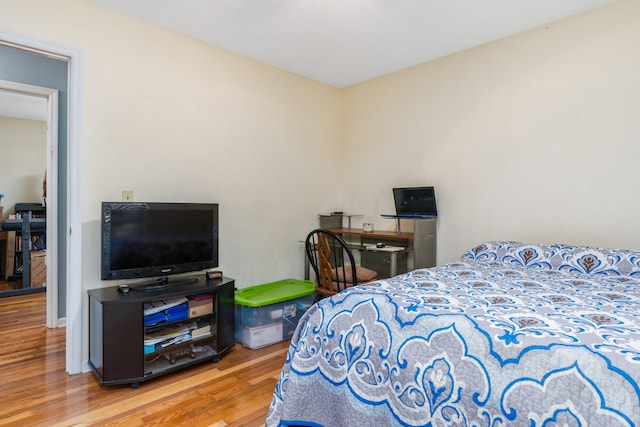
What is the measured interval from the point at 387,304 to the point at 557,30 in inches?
98.7

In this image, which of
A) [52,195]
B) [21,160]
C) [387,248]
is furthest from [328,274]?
[21,160]

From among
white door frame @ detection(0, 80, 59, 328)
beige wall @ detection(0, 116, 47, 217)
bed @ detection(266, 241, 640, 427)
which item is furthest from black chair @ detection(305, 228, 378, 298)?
beige wall @ detection(0, 116, 47, 217)

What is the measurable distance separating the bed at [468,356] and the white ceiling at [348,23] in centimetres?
179

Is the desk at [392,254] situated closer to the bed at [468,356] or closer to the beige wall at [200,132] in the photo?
the beige wall at [200,132]

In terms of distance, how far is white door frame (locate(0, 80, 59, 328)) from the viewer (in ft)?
10.4

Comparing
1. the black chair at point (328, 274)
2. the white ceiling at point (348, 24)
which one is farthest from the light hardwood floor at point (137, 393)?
the white ceiling at point (348, 24)

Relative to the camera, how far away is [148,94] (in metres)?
2.61

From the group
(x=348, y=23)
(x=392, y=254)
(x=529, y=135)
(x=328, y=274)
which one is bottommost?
(x=328, y=274)

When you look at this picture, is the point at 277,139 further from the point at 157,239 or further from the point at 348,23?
the point at 157,239

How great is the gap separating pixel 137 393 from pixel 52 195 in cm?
209

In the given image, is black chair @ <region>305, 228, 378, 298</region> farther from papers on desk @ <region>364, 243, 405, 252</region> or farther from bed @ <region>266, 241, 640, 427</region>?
bed @ <region>266, 241, 640, 427</region>

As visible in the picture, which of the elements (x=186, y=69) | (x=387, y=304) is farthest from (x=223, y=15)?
(x=387, y=304)

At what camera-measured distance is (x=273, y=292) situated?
303 cm

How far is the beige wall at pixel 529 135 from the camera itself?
91.7 inches
